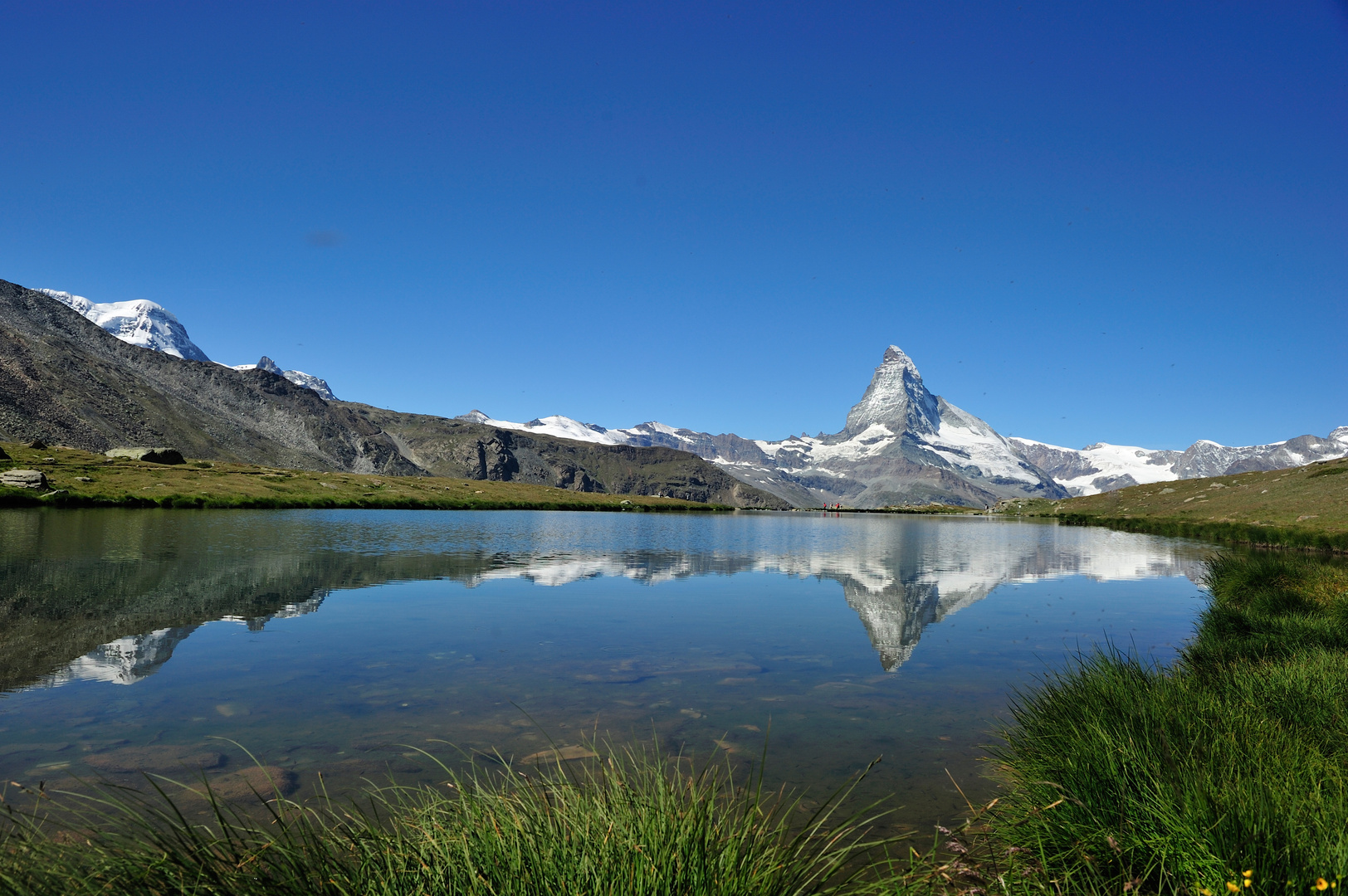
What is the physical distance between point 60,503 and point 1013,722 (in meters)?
82.3

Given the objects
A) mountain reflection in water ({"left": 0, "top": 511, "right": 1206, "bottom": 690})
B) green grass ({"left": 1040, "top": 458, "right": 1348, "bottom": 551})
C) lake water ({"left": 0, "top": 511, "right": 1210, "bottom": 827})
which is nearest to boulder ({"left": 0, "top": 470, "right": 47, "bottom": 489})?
mountain reflection in water ({"left": 0, "top": 511, "right": 1206, "bottom": 690})

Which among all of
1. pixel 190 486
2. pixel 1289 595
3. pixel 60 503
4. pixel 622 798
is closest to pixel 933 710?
pixel 622 798

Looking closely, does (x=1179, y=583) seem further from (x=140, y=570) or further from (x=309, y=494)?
(x=309, y=494)

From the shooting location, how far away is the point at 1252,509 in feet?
244

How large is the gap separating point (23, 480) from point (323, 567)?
61.8 metres

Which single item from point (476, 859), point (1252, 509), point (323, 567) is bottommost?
point (323, 567)

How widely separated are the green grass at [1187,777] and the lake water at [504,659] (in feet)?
5.62

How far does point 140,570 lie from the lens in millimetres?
25031

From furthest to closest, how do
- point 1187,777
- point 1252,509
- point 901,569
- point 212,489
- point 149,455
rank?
point 149,455
point 212,489
point 1252,509
point 901,569
point 1187,777

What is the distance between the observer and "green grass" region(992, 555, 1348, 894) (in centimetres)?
469

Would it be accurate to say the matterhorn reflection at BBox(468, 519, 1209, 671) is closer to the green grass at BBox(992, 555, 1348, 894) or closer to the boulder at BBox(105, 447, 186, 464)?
the green grass at BBox(992, 555, 1348, 894)

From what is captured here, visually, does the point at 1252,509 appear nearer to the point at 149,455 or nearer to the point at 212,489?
the point at 212,489

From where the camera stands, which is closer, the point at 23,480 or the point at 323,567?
the point at 323,567

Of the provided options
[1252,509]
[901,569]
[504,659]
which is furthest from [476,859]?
[1252,509]
